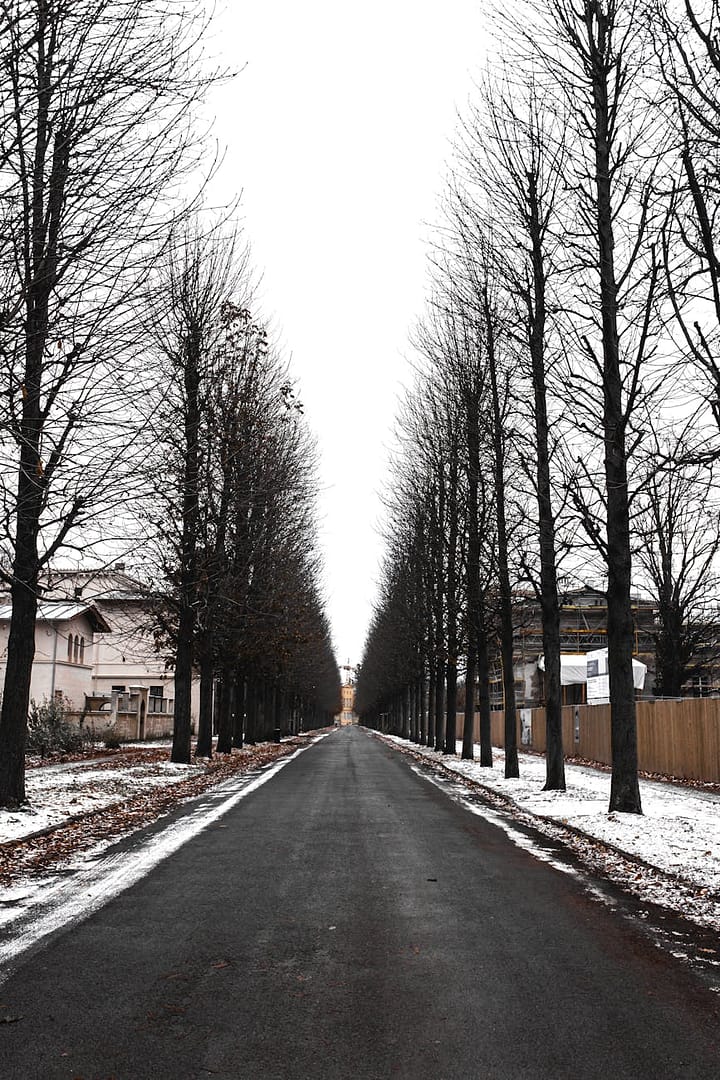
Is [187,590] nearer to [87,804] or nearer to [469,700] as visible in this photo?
[87,804]

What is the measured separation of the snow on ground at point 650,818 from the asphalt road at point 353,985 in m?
1.57

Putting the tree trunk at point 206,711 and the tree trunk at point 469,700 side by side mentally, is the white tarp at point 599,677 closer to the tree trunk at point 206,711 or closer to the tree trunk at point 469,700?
the tree trunk at point 469,700

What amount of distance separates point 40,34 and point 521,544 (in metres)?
16.9

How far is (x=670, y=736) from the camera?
23.6 meters

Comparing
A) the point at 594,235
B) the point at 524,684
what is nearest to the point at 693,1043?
the point at 594,235

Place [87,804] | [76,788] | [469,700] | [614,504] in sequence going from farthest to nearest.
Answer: [469,700]
[76,788]
[614,504]
[87,804]

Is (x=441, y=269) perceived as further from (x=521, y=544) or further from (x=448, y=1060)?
(x=448, y=1060)

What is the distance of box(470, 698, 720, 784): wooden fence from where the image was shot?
21.0 metres

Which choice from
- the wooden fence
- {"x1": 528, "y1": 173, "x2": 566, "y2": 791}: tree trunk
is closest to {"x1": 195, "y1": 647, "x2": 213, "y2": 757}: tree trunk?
{"x1": 528, "y1": 173, "x2": 566, "y2": 791}: tree trunk

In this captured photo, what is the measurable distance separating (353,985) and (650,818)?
9694 mm

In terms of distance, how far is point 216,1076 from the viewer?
4.15m

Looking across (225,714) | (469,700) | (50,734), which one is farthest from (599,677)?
(50,734)

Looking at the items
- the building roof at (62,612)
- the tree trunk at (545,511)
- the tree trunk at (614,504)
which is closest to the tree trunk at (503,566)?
the tree trunk at (545,511)

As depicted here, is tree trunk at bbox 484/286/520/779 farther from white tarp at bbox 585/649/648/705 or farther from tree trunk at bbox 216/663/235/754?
white tarp at bbox 585/649/648/705
